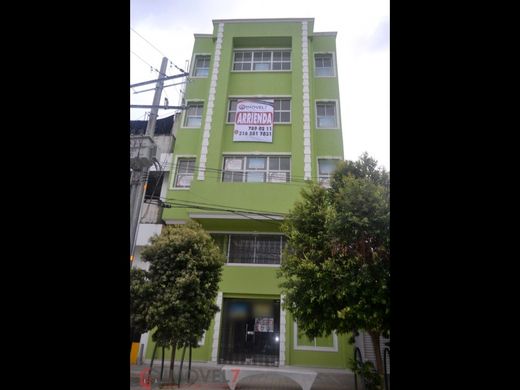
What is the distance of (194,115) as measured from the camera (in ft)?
43.4

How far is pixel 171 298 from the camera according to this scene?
22.5 feet

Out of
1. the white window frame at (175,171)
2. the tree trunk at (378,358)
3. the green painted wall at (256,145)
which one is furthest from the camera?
the white window frame at (175,171)

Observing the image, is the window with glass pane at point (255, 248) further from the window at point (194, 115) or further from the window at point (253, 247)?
the window at point (194, 115)

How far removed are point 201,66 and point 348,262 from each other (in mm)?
10988

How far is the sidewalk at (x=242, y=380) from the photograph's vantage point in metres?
7.69

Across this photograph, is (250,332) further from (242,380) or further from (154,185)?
(154,185)

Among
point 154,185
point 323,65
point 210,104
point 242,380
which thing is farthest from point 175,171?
point 323,65

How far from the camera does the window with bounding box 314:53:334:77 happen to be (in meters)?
13.5

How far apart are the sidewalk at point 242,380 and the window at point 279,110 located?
8303 millimetres

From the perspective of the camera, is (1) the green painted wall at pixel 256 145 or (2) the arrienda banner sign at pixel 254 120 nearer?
(1) the green painted wall at pixel 256 145

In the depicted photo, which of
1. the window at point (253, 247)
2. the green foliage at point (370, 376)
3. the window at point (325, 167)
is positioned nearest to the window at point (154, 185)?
the window at point (253, 247)

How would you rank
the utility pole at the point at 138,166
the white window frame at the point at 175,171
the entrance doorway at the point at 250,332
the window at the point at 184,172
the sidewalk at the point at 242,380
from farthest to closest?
the window at the point at 184,172 < the white window frame at the point at 175,171 < the entrance doorway at the point at 250,332 < the sidewalk at the point at 242,380 < the utility pole at the point at 138,166
